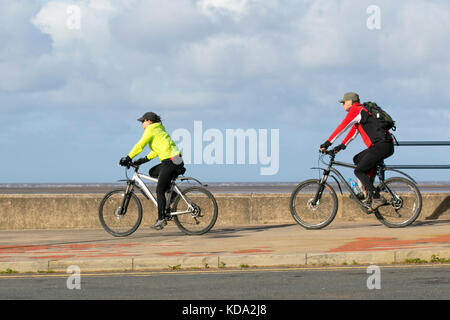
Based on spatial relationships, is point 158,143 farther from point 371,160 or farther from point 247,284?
point 247,284

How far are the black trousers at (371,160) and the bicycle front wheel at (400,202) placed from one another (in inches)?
11.0

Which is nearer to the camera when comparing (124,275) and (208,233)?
(124,275)

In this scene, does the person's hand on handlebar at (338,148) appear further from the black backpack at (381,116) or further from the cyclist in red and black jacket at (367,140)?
the black backpack at (381,116)

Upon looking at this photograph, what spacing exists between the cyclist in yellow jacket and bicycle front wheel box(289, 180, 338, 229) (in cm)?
192

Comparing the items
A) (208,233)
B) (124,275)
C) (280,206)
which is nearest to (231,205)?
(280,206)

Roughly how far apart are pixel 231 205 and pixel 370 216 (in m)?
2.54

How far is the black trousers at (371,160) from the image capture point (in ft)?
40.7

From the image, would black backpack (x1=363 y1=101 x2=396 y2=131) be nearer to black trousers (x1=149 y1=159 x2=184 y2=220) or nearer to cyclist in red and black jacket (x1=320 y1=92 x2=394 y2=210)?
cyclist in red and black jacket (x1=320 y1=92 x2=394 y2=210)

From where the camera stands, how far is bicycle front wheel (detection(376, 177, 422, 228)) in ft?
41.2

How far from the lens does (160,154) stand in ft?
41.0

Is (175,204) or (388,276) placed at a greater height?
(175,204)

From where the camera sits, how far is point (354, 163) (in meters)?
12.7
